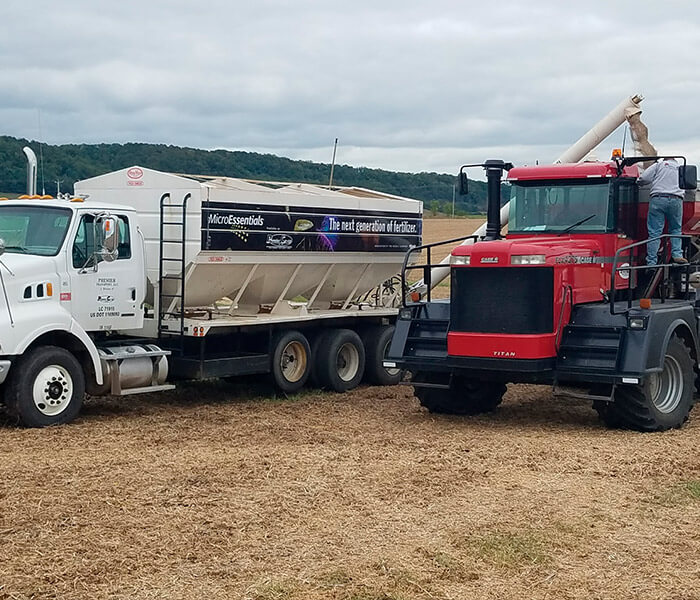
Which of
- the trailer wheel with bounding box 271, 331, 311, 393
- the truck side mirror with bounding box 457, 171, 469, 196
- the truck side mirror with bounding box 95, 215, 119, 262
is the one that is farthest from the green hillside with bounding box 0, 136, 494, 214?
the trailer wheel with bounding box 271, 331, 311, 393

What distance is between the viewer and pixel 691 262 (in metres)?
13.4

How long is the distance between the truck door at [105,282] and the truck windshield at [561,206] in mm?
4585

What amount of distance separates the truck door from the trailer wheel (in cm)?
211

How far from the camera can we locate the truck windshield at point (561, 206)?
39.9ft

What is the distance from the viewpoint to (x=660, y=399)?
11.8m

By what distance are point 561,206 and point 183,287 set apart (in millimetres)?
4624

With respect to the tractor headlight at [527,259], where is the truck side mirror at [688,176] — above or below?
above

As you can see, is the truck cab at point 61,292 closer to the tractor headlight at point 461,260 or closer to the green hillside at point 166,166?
the green hillside at point 166,166

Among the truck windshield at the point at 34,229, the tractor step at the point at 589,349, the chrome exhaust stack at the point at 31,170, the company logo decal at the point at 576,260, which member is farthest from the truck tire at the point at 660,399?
the chrome exhaust stack at the point at 31,170

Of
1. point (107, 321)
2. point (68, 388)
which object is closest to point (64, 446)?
point (68, 388)

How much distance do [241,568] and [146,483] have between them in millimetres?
2380

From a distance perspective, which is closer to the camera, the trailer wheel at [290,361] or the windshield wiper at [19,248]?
the windshield wiper at [19,248]

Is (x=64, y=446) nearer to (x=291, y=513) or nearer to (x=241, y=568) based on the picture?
(x=291, y=513)

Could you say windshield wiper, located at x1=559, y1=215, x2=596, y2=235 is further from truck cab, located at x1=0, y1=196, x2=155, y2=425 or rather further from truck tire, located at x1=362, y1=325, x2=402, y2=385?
truck cab, located at x1=0, y1=196, x2=155, y2=425
